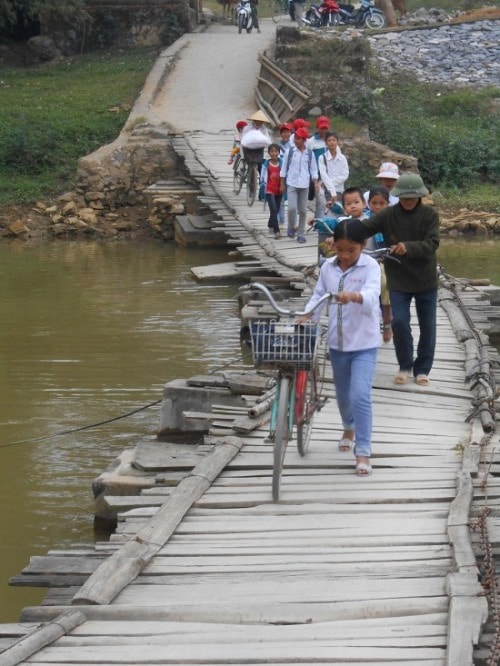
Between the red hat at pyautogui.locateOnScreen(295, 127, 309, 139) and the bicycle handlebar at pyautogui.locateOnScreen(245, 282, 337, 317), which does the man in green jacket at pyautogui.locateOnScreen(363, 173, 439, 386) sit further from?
the red hat at pyautogui.locateOnScreen(295, 127, 309, 139)

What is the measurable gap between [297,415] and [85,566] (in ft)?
5.01

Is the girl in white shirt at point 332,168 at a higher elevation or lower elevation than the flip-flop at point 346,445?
higher

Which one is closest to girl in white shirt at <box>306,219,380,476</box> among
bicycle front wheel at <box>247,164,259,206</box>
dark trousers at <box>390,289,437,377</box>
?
dark trousers at <box>390,289,437,377</box>

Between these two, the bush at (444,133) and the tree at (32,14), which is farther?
the tree at (32,14)

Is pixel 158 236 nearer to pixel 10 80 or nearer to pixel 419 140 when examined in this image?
pixel 419 140

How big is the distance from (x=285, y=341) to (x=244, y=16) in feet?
82.4

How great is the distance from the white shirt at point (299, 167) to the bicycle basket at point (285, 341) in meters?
8.14

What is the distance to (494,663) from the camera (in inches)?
167

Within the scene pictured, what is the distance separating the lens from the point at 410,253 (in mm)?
8094

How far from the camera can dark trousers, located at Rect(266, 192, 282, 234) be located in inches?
607

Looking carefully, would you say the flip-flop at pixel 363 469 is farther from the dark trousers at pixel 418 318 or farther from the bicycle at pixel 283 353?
the dark trousers at pixel 418 318

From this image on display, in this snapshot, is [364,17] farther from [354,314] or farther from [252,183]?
[354,314]

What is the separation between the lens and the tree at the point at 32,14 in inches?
1049

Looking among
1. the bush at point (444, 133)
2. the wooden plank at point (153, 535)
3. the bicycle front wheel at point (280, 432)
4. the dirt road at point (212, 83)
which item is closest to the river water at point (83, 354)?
the wooden plank at point (153, 535)
